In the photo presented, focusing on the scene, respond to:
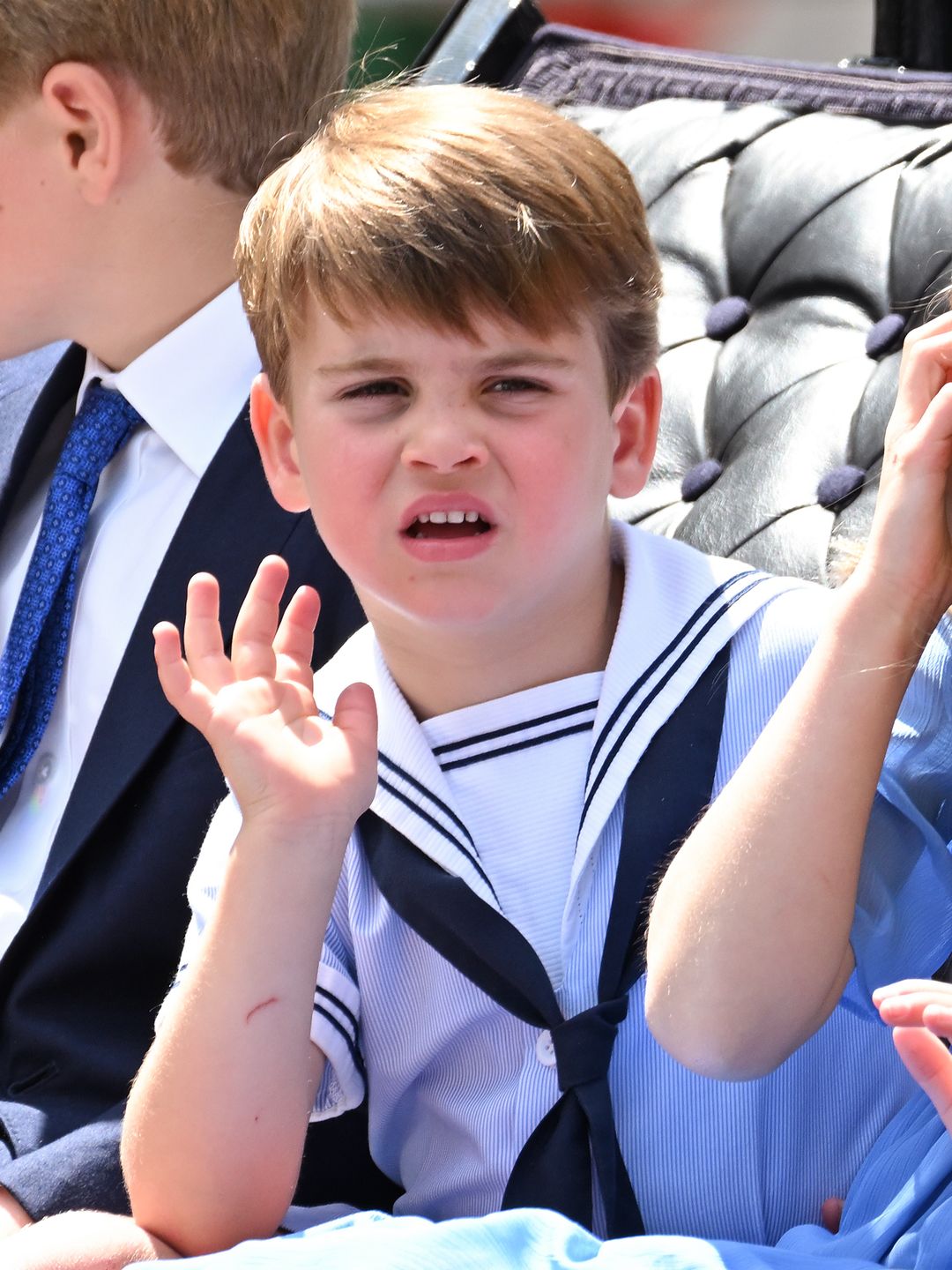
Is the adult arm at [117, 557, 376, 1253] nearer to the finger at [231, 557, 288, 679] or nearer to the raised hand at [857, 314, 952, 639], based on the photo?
the finger at [231, 557, 288, 679]

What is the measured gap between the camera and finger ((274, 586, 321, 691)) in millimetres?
1127

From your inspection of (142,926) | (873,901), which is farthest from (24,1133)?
(873,901)

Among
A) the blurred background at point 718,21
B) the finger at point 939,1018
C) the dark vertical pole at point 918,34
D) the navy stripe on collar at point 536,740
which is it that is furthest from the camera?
the blurred background at point 718,21

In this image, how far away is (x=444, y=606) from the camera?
1103 mm

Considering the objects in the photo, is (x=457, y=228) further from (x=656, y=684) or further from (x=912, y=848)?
(x=912, y=848)

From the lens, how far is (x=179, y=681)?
108 cm

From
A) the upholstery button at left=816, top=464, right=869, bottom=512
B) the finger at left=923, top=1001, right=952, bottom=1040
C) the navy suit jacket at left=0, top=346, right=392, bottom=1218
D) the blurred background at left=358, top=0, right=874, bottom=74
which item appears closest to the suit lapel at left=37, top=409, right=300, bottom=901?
the navy suit jacket at left=0, top=346, right=392, bottom=1218

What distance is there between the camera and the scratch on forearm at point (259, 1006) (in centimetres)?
104

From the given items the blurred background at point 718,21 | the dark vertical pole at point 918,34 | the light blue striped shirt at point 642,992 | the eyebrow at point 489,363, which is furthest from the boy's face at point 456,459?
the blurred background at point 718,21

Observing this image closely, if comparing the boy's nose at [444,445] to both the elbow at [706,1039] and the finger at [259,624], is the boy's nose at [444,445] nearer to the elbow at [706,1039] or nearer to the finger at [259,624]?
the finger at [259,624]

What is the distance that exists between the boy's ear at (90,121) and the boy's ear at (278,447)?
32 cm

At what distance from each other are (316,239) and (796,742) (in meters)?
0.45

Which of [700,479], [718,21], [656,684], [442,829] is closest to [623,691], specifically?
[656,684]

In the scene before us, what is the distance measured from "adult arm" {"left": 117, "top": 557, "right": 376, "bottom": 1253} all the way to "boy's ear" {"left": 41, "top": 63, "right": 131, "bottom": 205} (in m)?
0.55
